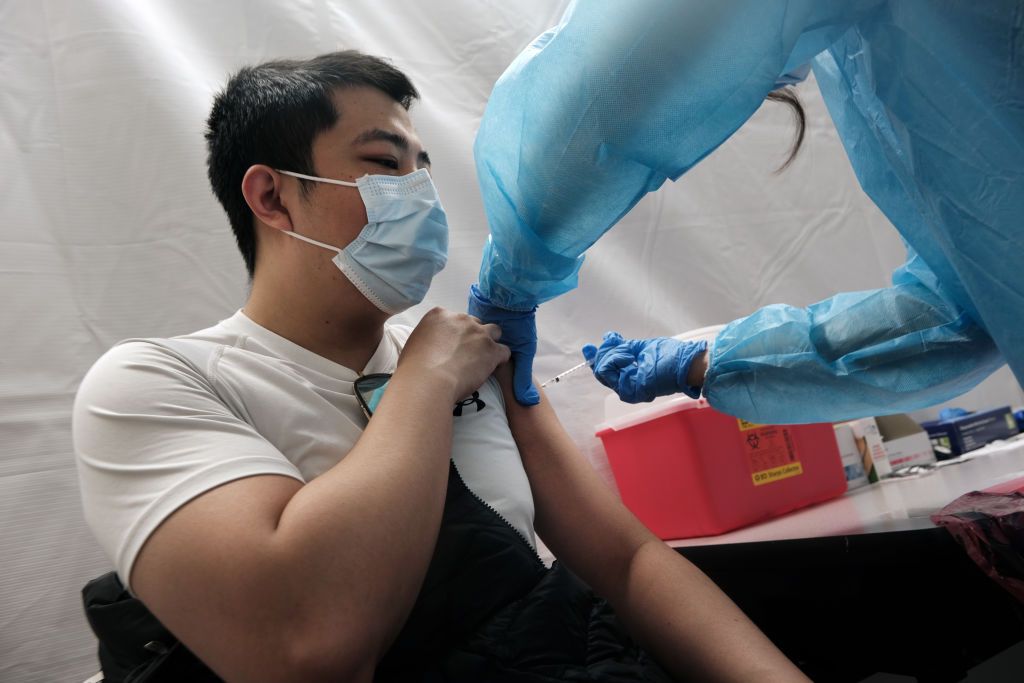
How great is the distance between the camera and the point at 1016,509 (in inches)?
38.1

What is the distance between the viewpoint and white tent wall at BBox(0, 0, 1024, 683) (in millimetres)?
1300

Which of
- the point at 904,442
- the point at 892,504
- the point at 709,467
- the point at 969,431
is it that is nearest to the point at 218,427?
the point at 709,467

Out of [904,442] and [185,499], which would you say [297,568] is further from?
[904,442]

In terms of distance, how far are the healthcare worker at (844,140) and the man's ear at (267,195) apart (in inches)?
12.3

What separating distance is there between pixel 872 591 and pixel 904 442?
3.47 ft

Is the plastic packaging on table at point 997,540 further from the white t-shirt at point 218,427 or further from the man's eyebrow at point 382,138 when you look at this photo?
the man's eyebrow at point 382,138

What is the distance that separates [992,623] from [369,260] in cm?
99

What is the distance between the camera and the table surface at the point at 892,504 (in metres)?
1.18

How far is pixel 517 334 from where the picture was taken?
4.00ft

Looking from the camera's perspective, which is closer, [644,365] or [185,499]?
[185,499]

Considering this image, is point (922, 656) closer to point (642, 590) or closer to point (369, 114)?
point (642, 590)

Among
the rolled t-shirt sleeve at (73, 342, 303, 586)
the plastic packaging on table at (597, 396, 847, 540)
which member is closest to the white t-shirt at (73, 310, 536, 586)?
the rolled t-shirt sleeve at (73, 342, 303, 586)

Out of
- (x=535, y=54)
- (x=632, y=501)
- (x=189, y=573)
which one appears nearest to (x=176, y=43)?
(x=535, y=54)

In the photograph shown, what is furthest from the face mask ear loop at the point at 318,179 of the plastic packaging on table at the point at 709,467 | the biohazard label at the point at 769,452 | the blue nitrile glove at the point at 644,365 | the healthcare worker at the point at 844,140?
the biohazard label at the point at 769,452
